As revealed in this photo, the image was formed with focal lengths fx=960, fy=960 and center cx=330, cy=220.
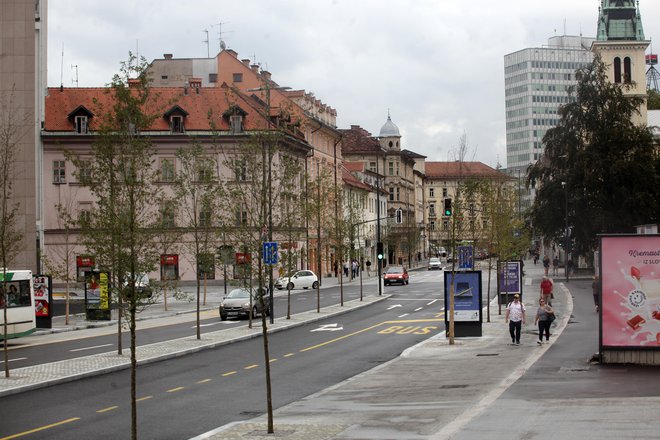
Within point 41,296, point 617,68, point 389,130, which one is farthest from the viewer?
point 389,130

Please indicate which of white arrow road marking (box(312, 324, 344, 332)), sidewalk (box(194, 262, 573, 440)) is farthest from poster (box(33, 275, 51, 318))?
sidewalk (box(194, 262, 573, 440))

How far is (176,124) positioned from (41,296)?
1585 inches

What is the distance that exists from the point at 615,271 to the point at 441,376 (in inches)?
186

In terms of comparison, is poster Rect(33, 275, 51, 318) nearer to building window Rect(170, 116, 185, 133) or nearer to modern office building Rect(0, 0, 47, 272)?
modern office building Rect(0, 0, 47, 272)

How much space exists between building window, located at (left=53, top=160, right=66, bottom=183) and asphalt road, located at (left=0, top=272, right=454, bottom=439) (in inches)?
1720

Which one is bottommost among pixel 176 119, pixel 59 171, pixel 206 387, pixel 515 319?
pixel 206 387

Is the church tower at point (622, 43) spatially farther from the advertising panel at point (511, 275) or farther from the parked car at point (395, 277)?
the advertising panel at point (511, 275)

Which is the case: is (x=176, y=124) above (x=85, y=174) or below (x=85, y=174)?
above

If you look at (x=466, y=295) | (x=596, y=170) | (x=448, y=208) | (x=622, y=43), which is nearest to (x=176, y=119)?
(x=596, y=170)

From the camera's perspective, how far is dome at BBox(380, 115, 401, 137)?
153 meters

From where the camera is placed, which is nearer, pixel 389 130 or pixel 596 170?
pixel 596 170

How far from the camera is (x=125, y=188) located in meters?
18.5

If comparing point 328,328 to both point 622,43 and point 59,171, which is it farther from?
point 622,43

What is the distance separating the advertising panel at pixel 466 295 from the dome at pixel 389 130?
121200 mm
